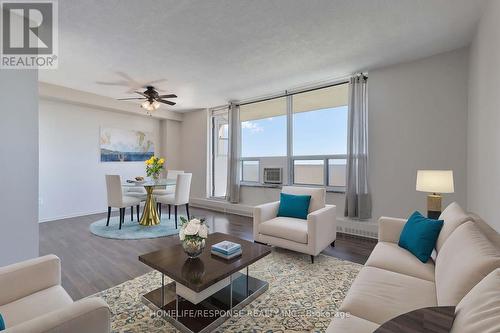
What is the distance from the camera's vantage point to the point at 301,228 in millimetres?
2785

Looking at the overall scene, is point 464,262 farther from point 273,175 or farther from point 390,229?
point 273,175

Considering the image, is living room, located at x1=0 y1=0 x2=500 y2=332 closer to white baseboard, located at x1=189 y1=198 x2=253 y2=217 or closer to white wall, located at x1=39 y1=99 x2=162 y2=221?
white wall, located at x1=39 y1=99 x2=162 y2=221

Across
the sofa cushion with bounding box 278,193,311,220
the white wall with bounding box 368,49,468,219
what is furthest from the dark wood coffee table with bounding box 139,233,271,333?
the white wall with bounding box 368,49,468,219

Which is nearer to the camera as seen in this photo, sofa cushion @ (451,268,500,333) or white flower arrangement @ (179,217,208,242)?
sofa cushion @ (451,268,500,333)

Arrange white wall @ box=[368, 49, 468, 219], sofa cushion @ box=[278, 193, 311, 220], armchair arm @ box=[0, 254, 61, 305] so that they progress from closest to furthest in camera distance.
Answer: armchair arm @ box=[0, 254, 61, 305] → white wall @ box=[368, 49, 468, 219] → sofa cushion @ box=[278, 193, 311, 220]

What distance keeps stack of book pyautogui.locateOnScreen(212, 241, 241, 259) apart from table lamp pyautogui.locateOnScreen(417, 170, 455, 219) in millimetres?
2202

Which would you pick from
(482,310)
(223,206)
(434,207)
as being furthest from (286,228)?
(223,206)

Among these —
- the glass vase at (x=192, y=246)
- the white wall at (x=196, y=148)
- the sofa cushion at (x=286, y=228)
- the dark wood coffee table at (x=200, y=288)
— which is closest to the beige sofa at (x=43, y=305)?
the dark wood coffee table at (x=200, y=288)

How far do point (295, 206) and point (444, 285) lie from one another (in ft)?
6.76

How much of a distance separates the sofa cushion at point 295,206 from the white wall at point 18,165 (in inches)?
113

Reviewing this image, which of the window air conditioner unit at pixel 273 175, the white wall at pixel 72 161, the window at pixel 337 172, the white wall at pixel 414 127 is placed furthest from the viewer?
the window air conditioner unit at pixel 273 175

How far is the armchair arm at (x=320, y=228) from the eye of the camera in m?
2.64

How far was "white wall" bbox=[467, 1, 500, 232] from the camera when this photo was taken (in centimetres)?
191

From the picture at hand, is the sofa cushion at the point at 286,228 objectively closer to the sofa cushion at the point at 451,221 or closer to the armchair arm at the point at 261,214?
the armchair arm at the point at 261,214
